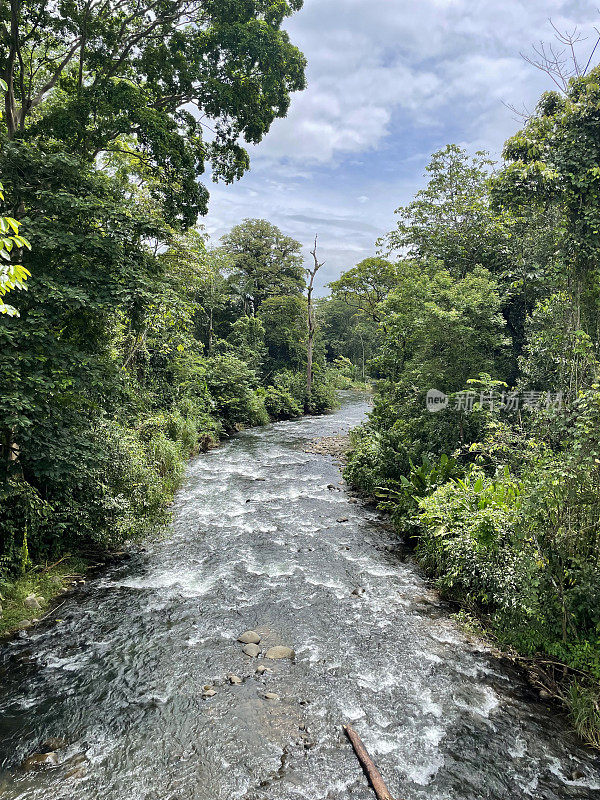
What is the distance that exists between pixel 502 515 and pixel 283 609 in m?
3.69

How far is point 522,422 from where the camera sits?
699 centimetres

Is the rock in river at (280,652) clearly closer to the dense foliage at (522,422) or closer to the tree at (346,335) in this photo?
the dense foliage at (522,422)

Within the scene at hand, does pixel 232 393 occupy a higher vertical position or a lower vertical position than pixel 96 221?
lower

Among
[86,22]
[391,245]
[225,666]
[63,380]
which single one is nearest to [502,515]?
[225,666]

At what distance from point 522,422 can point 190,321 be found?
7.01 m

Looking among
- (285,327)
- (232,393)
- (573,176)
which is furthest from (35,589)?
(285,327)

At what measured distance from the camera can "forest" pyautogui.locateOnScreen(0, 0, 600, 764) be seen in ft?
17.6

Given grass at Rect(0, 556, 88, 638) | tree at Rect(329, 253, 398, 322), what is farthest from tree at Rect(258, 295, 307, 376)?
grass at Rect(0, 556, 88, 638)

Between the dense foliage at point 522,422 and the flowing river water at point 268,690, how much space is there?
0.82 m

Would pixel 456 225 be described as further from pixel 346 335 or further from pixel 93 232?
pixel 346 335

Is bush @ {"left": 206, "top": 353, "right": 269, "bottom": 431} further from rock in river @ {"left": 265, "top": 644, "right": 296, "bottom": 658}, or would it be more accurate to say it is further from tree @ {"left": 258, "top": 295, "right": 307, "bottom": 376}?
rock in river @ {"left": 265, "top": 644, "right": 296, "bottom": 658}

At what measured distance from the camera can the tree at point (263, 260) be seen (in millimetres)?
37406

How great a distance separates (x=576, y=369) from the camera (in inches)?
244

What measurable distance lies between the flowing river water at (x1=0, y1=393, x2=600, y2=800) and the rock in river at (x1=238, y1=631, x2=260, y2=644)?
0.13 metres
